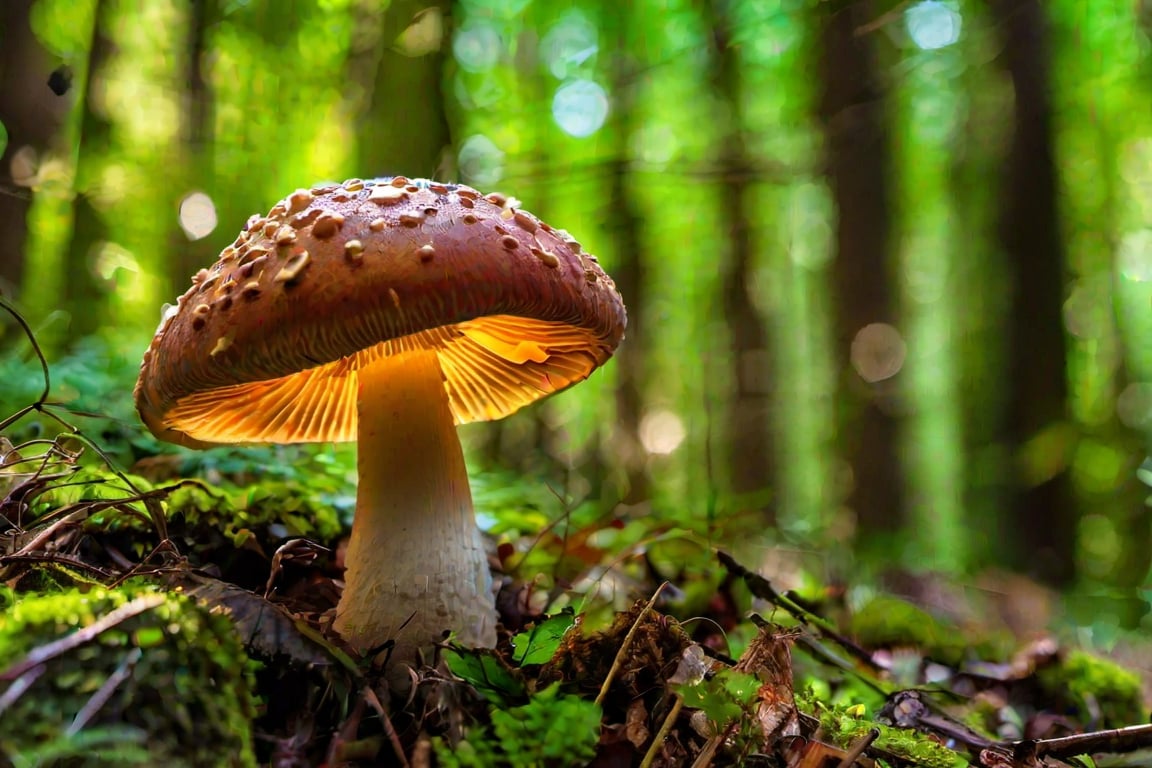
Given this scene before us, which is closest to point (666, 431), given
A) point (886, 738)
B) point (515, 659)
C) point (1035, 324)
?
point (1035, 324)

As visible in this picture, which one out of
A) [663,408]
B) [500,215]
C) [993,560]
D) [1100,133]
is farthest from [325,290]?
[663,408]

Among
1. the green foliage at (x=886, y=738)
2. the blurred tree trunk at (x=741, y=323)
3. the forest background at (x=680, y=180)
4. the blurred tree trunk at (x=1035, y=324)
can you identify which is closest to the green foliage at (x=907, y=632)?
the forest background at (x=680, y=180)

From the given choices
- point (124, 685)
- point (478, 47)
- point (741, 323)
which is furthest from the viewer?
point (741, 323)

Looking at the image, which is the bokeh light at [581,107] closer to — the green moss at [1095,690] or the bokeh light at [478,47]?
the bokeh light at [478,47]

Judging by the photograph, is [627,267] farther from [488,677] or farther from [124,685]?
[124,685]

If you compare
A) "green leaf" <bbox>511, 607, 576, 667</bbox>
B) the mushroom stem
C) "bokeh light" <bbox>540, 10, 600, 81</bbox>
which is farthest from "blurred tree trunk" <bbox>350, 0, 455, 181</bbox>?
"green leaf" <bbox>511, 607, 576, 667</bbox>

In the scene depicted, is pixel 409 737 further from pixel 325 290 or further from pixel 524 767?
pixel 325 290
